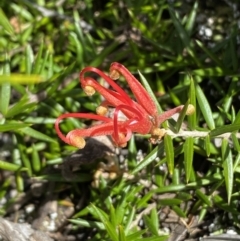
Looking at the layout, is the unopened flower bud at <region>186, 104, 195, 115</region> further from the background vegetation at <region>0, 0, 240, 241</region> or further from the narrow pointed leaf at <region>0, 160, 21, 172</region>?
the narrow pointed leaf at <region>0, 160, 21, 172</region>

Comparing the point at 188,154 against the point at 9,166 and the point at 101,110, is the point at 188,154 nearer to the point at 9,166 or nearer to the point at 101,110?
the point at 101,110

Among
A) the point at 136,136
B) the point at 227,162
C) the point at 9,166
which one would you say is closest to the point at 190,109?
the point at 227,162

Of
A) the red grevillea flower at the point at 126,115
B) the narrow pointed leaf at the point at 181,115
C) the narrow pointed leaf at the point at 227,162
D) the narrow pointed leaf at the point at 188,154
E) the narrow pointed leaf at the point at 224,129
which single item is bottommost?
the narrow pointed leaf at the point at 227,162

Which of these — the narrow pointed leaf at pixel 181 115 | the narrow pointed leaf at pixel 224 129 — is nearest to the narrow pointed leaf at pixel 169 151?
the narrow pointed leaf at pixel 181 115

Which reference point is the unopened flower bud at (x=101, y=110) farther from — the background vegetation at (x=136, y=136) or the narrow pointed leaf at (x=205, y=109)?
the narrow pointed leaf at (x=205, y=109)

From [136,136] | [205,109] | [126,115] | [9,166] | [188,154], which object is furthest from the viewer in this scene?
[136,136]

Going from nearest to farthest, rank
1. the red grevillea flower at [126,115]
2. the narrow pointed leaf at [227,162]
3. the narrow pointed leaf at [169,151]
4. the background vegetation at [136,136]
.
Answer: the red grevillea flower at [126,115] < the narrow pointed leaf at [169,151] < the narrow pointed leaf at [227,162] < the background vegetation at [136,136]

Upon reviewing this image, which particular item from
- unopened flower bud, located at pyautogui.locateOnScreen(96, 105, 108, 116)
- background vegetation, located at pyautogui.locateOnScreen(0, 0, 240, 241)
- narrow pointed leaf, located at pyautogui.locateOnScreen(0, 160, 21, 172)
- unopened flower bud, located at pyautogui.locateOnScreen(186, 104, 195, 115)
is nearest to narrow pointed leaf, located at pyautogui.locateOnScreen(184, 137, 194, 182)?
background vegetation, located at pyautogui.locateOnScreen(0, 0, 240, 241)

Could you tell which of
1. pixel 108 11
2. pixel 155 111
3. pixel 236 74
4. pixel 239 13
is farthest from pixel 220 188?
pixel 108 11
